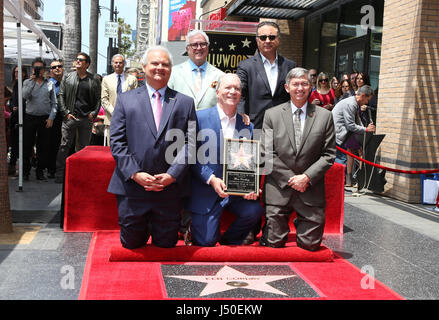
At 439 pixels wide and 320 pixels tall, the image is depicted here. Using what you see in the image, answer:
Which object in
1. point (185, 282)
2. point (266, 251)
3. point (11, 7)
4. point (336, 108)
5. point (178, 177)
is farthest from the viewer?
point (336, 108)

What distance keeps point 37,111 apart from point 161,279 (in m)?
6.42

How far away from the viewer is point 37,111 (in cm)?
965

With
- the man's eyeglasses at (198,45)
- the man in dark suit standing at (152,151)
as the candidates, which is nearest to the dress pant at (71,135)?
the man's eyeglasses at (198,45)

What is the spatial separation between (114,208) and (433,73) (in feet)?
18.5

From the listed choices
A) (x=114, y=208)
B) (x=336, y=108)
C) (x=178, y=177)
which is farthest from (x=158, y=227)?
(x=336, y=108)

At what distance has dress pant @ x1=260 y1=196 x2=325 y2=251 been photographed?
16.9 ft

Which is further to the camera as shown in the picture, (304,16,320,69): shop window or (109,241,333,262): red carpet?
(304,16,320,69): shop window

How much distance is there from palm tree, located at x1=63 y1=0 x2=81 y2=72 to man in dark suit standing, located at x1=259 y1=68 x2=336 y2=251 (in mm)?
9208

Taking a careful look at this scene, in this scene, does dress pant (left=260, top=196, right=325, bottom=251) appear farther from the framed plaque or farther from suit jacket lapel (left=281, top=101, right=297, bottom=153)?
suit jacket lapel (left=281, top=101, right=297, bottom=153)

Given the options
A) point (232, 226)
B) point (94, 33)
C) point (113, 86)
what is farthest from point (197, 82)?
point (94, 33)

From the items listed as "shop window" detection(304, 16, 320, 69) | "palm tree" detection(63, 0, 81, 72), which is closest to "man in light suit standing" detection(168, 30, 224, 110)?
"palm tree" detection(63, 0, 81, 72)

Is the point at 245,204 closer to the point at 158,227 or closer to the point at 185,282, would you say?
the point at 158,227

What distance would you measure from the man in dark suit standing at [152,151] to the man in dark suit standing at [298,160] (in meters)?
0.95

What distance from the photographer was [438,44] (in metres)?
8.41
